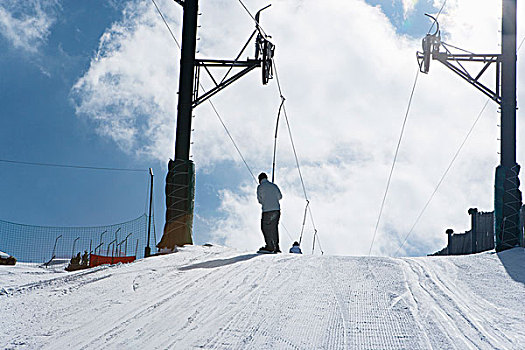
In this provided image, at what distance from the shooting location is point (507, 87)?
45.1ft

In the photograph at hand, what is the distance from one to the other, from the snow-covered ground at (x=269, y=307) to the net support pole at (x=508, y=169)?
4.21m

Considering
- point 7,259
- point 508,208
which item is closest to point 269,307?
point 508,208

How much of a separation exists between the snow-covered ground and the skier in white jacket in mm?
→ 4016

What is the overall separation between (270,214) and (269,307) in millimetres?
7104

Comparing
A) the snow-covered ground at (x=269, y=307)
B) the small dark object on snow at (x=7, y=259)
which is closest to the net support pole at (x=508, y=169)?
the snow-covered ground at (x=269, y=307)

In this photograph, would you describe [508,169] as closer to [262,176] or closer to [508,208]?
[508,208]

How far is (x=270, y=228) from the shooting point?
13195 mm

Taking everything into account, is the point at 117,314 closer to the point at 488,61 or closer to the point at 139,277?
the point at 139,277

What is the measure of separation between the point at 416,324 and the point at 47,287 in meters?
4.00

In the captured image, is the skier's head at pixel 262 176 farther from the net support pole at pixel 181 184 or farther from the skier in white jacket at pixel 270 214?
the net support pole at pixel 181 184

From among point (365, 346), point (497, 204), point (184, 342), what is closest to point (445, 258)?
point (497, 204)

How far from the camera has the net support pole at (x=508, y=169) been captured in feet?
42.9

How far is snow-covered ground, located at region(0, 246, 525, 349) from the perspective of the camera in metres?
5.12

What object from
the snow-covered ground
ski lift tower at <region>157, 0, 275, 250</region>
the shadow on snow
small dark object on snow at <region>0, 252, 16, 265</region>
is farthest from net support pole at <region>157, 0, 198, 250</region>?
the snow-covered ground
